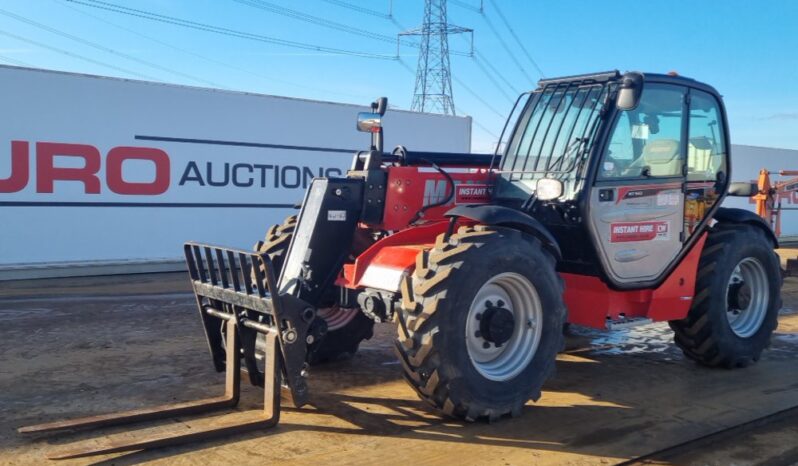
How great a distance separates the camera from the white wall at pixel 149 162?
11.2 meters

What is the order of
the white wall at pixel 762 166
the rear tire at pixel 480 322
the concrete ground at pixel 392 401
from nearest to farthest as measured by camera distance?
the concrete ground at pixel 392 401 → the rear tire at pixel 480 322 → the white wall at pixel 762 166

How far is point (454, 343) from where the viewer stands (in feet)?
15.0

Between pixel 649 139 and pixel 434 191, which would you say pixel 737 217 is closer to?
Result: pixel 649 139

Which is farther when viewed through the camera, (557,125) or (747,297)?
(747,297)

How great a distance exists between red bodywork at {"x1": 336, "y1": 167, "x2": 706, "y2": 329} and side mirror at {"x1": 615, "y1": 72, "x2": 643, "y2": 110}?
→ 1268mm

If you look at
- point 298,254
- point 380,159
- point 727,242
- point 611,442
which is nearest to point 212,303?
point 298,254

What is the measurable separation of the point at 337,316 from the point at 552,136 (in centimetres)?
224

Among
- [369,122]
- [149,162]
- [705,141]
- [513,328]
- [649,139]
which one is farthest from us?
[149,162]

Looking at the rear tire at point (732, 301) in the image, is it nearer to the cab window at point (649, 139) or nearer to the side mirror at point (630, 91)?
the cab window at point (649, 139)

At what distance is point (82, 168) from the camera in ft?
38.0

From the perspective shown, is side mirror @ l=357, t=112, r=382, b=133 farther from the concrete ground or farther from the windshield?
the concrete ground

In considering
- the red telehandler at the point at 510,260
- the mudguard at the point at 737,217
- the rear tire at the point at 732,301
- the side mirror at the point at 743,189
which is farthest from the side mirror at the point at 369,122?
the side mirror at the point at 743,189

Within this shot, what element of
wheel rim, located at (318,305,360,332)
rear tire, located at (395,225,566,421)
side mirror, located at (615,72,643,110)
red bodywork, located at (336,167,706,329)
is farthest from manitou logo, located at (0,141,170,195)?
side mirror, located at (615,72,643,110)

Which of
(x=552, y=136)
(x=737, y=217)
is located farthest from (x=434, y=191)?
(x=737, y=217)
